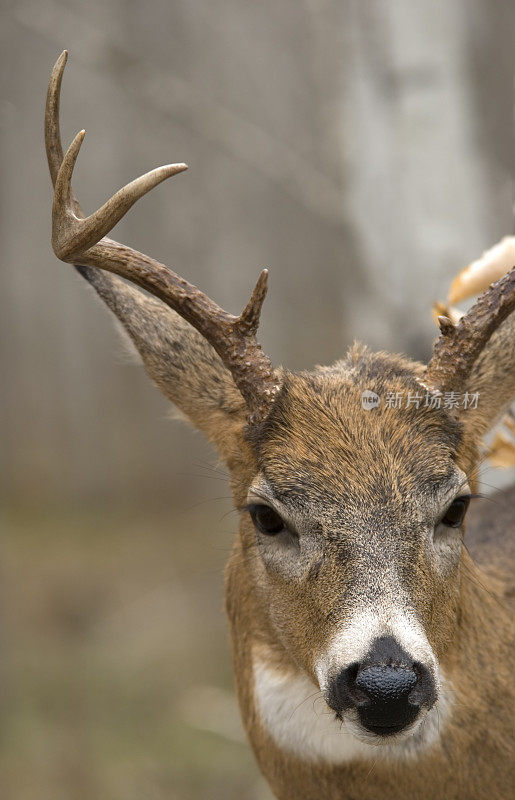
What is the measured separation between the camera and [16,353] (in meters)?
12.3

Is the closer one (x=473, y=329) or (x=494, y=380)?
(x=473, y=329)

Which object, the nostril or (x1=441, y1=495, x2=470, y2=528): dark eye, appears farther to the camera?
(x1=441, y1=495, x2=470, y2=528): dark eye

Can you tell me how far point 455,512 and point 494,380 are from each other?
0.70 m

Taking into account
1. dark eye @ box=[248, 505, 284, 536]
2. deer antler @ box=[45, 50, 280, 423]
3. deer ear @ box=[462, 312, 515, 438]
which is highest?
deer ear @ box=[462, 312, 515, 438]

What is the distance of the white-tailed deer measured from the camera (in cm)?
319

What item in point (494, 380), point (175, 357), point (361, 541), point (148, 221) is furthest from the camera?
point (148, 221)

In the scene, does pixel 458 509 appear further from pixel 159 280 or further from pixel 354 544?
pixel 159 280

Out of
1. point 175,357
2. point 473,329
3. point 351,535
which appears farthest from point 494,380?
point 175,357

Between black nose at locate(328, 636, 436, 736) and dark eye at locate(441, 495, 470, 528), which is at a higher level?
dark eye at locate(441, 495, 470, 528)

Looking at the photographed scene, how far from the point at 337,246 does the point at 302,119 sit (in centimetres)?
157

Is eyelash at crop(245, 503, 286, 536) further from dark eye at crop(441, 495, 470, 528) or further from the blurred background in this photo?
the blurred background

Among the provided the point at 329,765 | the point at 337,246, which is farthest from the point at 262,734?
the point at 337,246

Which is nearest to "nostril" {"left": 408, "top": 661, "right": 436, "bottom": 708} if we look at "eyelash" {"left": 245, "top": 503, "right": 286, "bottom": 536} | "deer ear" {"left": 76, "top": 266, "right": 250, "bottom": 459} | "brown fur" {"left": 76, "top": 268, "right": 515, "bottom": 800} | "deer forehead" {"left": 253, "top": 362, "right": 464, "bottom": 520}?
"brown fur" {"left": 76, "top": 268, "right": 515, "bottom": 800}

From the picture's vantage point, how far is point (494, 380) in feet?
13.0
